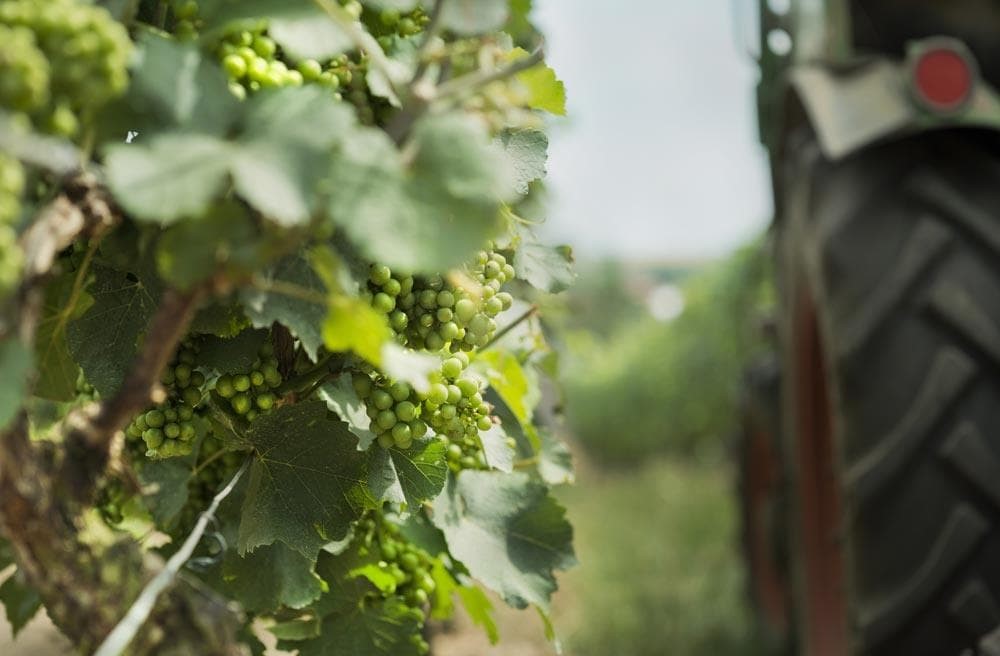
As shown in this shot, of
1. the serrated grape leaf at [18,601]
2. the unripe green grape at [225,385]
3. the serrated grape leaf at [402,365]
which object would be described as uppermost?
the serrated grape leaf at [402,365]

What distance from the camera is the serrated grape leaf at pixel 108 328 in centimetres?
84

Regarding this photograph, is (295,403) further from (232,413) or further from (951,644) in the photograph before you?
(951,644)

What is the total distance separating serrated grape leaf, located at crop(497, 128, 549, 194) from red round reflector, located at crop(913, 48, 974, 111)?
108 centimetres

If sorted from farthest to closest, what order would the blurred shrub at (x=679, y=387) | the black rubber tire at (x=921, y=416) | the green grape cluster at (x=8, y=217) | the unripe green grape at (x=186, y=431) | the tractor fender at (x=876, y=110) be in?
the blurred shrub at (x=679, y=387) < the tractor fender at (x=876, y=110) < the black rubber tire at (x=921, y=416) < the unripe green grape at (x=186, y=431) < the green grape cluster at (x=8, y=217)

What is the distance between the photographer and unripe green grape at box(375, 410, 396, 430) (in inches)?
32.2

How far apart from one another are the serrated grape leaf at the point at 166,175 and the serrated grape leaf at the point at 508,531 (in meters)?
0.52

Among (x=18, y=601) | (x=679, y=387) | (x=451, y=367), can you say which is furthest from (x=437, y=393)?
(x=679, y=387)

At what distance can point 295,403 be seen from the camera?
87 centimetres

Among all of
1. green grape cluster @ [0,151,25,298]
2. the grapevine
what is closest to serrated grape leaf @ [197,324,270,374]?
the grapevine

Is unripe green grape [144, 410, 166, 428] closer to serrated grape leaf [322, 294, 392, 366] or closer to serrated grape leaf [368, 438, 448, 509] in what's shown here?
serrated grape leaf [368, 438, 448, 509]

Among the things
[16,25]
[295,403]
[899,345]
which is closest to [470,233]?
[16,25]

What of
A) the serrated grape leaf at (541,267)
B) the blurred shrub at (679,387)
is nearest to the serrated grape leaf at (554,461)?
the serrated grape leaf at (541,267)

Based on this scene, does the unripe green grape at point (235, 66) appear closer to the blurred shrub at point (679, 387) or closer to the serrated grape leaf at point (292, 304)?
the serrated grape leaf at point (292, 304)

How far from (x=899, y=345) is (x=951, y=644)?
1.53 feet
